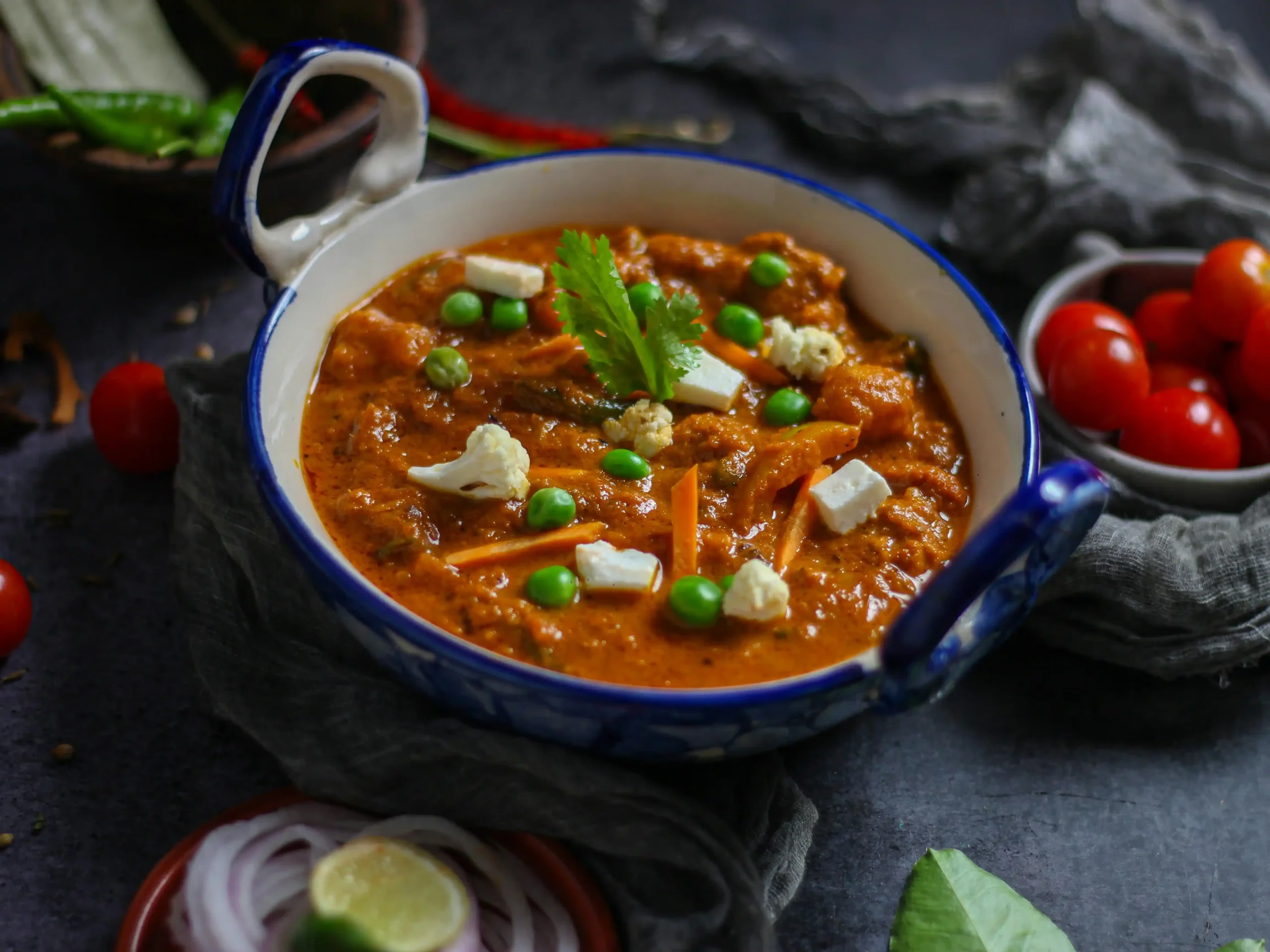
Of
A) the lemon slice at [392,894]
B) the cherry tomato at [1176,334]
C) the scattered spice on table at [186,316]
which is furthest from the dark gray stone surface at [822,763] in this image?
the cherry tomato at [1176,334]

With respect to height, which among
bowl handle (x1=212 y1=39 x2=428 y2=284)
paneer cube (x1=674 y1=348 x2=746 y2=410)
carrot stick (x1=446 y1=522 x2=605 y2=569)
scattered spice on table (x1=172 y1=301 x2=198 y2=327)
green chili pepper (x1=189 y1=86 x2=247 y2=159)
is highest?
bowl handle (x1=212 y1=39 x2=428 y2=284)

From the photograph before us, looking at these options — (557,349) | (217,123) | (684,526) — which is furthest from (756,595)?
(217,123)

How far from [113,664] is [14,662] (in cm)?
28

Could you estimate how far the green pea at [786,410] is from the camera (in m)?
3.48

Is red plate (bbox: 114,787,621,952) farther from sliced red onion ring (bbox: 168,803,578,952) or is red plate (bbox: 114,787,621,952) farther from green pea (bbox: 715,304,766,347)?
green pea (bbox: 715,304,766,347)

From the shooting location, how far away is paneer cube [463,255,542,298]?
3701mm

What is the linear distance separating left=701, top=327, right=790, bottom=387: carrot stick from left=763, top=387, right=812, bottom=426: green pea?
114 mm

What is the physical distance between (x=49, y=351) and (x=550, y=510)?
91.0 inches

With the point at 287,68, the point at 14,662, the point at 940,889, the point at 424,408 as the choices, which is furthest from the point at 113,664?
the point at 940,889

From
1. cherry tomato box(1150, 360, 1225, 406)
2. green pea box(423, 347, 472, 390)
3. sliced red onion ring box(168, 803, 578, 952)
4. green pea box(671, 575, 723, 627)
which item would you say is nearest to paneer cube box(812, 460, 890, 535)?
green pea box(671, 575, 723, 627)

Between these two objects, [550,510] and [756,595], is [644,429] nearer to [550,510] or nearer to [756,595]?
[550,510]

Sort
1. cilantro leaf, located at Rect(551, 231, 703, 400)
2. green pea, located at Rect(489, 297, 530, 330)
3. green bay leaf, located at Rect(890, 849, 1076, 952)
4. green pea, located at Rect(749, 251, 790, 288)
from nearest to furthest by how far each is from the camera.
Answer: green bay leaf, located at Rect(890, 849, 1076, 952)
cilantro leaf, located at Rect(551, 231, 703, 400)
green pea, located at Rect(489, 297, 530, 330)
green pea, located at Rect(749, 251, 790, 288)

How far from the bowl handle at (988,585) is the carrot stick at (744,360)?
1.14 metres

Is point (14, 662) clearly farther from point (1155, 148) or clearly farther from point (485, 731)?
point (1155, 148)
